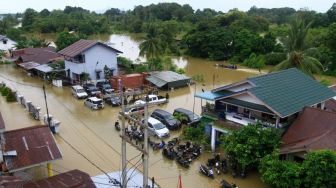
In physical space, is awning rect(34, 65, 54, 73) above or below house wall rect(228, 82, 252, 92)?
below

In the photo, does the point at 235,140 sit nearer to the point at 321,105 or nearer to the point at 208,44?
the point at 321,105

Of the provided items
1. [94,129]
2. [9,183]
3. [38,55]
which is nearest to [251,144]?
[9,183]

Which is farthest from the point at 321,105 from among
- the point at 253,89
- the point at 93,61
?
the point at 93,61

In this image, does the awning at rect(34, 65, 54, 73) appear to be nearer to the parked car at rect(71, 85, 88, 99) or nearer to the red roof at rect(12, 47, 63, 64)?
the red roof at rect(12, 47, 63, 64)

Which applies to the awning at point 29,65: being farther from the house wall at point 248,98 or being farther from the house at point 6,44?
the house wall at point 248,98

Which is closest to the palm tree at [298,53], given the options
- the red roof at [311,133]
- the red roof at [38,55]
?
the red roof at [311,133]

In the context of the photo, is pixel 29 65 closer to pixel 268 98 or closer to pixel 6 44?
pixel 6 44

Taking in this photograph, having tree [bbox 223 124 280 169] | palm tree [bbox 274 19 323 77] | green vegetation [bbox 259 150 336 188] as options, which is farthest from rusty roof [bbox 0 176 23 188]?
palm tree [bbox 274 19 323 77]
